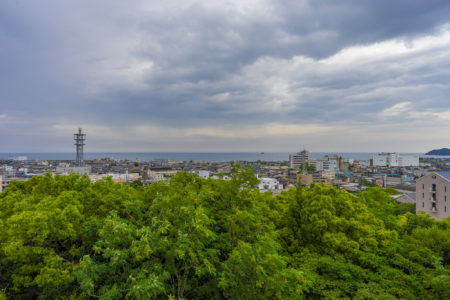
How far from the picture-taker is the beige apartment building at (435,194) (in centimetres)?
3369

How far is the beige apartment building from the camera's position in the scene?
3369 centimetres

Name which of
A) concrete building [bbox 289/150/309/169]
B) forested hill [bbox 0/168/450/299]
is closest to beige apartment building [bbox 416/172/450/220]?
forested hill [bbox 0/168/450/299]

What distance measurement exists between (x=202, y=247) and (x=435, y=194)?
129 ft

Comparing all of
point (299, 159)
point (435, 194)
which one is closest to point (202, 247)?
point (435, 194)

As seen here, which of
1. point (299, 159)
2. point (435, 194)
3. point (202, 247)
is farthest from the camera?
point (299, 159)

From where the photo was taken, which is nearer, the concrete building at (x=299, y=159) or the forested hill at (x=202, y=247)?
the forested hill at (x=202, y=247)

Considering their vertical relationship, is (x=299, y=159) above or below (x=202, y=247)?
below

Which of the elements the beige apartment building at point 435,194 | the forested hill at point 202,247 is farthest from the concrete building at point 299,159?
the forested hill at point 202,247

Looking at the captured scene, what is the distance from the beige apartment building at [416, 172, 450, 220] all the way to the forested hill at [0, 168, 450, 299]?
85.4ft

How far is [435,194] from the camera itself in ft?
114

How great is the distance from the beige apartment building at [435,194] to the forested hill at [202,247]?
26034mm

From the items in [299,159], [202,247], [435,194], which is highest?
[202,247]

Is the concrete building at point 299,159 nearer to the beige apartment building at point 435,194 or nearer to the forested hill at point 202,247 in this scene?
the beige apartment building at point 435,194

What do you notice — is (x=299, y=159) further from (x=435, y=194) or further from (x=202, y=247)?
(x=202, y=247)
